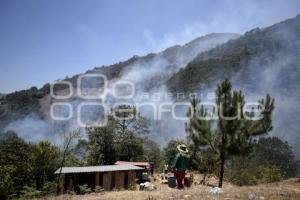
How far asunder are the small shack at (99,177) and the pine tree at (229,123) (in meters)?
8.30

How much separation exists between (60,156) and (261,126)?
62.6 ft

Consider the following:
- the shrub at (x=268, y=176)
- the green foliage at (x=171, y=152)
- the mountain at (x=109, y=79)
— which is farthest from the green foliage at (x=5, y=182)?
the mountain at (x=109, y=79)

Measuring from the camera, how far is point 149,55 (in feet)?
319

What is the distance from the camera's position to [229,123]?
Result: 14266 millimetres

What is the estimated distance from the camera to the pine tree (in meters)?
14.2

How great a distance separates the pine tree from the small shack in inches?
327

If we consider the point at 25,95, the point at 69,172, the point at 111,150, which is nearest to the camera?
the point at 69,172

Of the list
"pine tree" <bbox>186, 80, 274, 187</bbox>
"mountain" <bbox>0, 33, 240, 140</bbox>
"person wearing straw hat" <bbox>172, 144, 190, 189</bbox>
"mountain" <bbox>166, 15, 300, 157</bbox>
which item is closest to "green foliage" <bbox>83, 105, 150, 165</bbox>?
"pine tree" <bbox>186, 80, 274, 187</bbox>

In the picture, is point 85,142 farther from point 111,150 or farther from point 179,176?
point 179,176

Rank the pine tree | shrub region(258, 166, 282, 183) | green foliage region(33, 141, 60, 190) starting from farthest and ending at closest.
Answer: green foliage region(33, 141, 60, 190), shrub region(258, 166, 282, 183), the pine tree

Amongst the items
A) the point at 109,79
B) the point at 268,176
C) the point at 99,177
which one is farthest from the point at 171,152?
the point at 109,79

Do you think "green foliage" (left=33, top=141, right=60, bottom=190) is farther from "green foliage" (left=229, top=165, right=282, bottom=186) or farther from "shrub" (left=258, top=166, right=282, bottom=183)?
"shrub" (left=258, top=166, right=282, bottom=183)

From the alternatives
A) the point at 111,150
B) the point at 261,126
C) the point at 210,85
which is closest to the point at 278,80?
the point at 210,85

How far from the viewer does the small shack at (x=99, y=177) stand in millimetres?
20875
